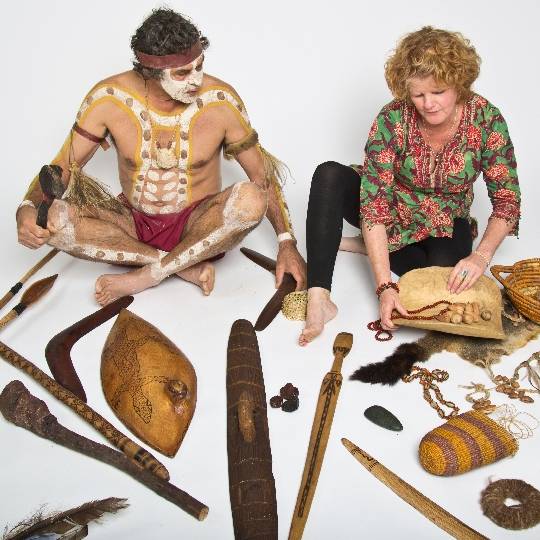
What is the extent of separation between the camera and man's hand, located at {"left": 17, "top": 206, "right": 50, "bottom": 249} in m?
3.25

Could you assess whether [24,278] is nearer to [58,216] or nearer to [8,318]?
[8,318]

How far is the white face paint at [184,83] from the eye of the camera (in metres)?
3.16

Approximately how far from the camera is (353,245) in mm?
3873

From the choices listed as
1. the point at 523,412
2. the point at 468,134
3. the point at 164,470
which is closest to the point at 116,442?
the point at 164,470

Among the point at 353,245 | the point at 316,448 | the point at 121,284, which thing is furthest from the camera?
the point at 353,245

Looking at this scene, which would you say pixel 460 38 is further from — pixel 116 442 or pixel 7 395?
pixel 7 395

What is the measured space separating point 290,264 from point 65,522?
167 cm

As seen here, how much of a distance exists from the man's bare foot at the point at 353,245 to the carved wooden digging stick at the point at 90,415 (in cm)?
161

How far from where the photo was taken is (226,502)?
2.47m

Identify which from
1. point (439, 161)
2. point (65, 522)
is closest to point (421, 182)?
point (439, 161)

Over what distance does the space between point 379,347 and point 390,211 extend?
0.64 metres

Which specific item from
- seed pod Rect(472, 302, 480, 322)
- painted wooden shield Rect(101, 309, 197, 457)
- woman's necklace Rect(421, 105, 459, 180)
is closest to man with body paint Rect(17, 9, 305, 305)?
painted wooden shield Rect(101, 309, 197, 457)

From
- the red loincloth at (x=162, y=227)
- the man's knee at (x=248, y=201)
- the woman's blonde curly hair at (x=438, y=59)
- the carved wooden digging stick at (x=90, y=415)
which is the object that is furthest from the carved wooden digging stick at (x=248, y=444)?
the woman's blonde curly hair at (x=438, y=59)

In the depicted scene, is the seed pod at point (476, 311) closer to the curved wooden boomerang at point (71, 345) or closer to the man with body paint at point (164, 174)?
the man with body paint at point (164, 174)
